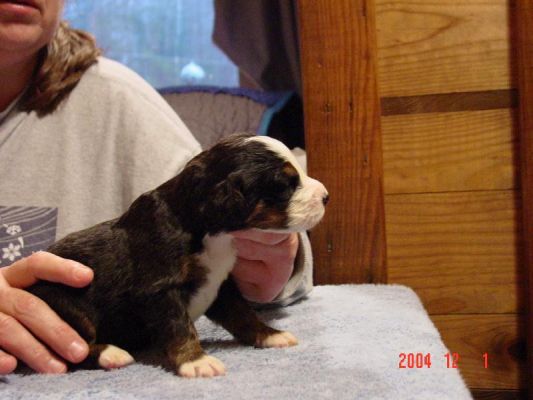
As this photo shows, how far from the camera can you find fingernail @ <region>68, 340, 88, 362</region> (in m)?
0.98

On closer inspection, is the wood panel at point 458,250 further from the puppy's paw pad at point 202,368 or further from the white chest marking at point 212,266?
the puppy's paw pad at point 202,368

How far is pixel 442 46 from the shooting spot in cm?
157

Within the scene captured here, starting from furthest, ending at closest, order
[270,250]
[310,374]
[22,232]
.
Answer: [22,232]
[270,250]
[310,374]

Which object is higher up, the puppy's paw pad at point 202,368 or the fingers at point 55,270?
the fingers at point 55,270

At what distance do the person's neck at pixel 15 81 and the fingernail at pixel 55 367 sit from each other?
76 centimetres

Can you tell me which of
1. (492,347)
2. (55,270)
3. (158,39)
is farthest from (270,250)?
(158,39)

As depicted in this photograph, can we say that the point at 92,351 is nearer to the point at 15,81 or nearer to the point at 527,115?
the point at 15,81

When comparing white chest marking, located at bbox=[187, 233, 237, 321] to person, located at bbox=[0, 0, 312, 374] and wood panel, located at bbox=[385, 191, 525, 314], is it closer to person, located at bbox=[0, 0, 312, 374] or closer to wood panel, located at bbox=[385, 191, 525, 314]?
person, located at bbox=[0, 0, 312, 374]

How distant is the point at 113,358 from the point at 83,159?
665 mm

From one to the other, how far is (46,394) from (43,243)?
602mm

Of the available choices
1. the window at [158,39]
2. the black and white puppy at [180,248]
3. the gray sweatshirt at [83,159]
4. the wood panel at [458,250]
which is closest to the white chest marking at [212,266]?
the black and white puppy at [180,248]

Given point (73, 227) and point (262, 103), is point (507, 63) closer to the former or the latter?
point (262, 103)

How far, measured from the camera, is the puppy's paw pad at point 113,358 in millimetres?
1003

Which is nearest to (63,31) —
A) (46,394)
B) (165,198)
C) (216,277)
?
(165,198)
